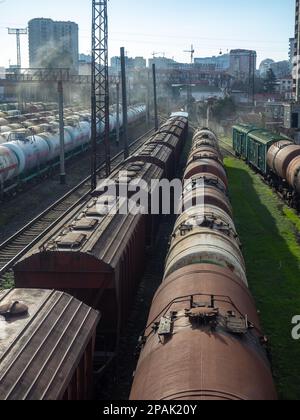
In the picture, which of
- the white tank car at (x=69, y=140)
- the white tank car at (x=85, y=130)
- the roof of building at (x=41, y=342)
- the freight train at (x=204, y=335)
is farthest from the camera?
the white tank car at (x=85, y=130)

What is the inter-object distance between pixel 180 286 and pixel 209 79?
169675mm

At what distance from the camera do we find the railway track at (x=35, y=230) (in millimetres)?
22062

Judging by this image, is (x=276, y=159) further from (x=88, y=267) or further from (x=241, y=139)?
(x=88, y=267)

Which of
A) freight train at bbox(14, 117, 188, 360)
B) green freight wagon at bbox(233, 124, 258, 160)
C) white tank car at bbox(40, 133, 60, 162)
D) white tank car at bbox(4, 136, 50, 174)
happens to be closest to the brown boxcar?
freight train at bbox(14, 117, 188, 360)

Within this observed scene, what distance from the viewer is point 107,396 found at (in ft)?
42.3

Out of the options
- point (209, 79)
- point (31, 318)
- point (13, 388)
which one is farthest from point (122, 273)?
point (209, 79)

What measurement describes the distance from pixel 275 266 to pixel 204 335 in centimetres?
1450

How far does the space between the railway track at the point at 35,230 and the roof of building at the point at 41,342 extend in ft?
32.1

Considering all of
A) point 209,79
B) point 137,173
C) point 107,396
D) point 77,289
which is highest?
point 209,79

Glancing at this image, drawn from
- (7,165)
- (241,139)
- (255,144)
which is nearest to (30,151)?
(7,165)

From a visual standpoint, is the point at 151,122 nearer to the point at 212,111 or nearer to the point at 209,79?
the point at 212,111

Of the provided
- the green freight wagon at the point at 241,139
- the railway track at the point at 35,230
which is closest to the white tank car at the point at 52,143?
the railway track at the point at 35,230

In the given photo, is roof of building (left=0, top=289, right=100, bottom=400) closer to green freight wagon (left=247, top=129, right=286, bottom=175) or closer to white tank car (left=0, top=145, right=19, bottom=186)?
white tank car (left=0, top=145, right=19, bottom=186)

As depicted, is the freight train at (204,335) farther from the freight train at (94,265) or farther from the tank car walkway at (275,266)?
the tank car walkway at (275,266)
